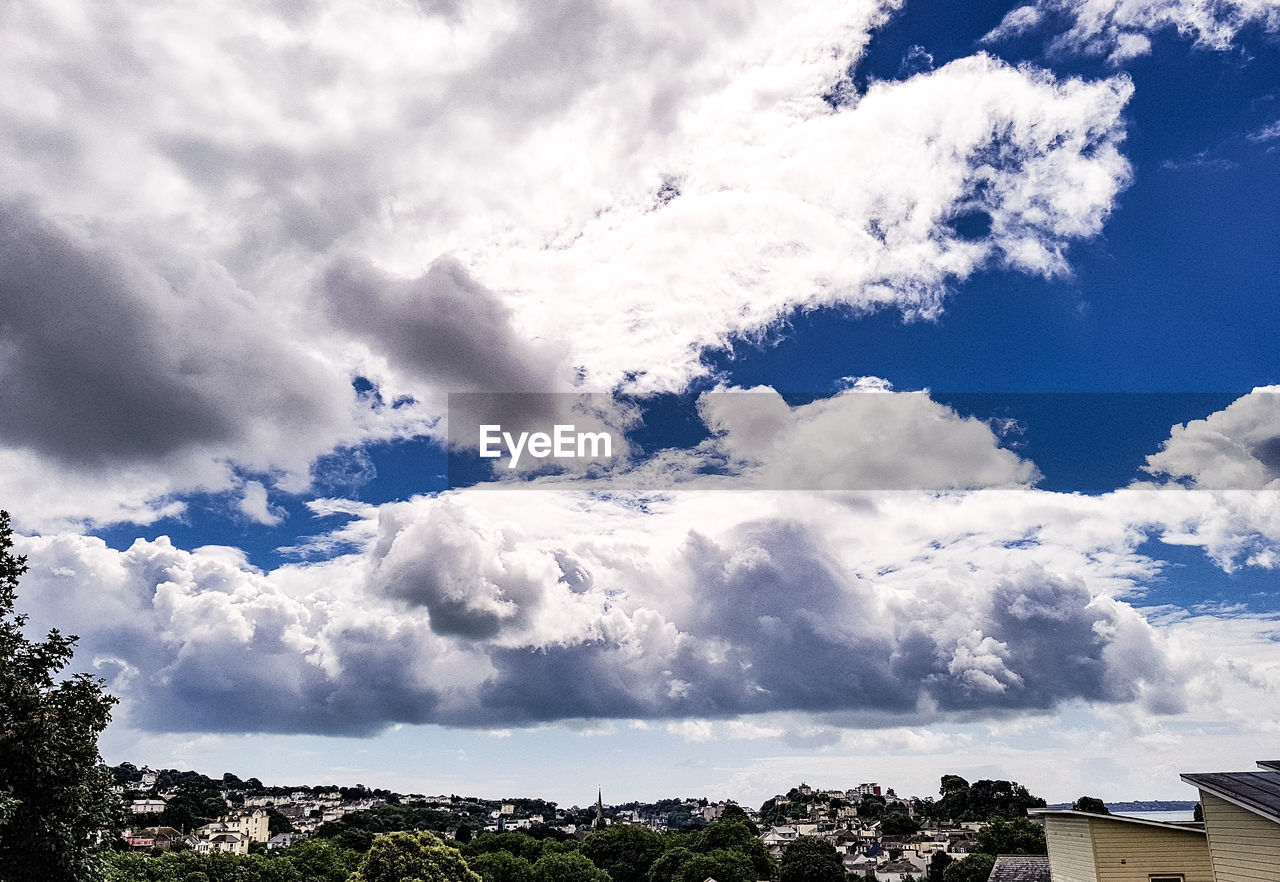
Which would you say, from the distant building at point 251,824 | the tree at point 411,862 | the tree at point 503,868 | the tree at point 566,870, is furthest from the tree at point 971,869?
the distant building at point 251,824

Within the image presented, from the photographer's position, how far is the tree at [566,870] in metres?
78.2

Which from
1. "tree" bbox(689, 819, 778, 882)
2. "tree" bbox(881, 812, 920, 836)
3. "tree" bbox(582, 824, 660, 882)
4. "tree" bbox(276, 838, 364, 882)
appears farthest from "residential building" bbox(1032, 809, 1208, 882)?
"tree" bbox(881, 812, 920, 836)

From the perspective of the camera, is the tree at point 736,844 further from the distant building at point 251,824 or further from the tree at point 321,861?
the distant building at point 251,824

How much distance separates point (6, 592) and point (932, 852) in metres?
123

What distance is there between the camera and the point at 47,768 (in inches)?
734

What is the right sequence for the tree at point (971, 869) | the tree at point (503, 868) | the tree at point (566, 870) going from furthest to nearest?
the tree at point (503, 868)
the tree at point (566, 870)
the tree at point (971, 869)

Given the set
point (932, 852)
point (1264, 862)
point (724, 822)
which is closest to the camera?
point (1264, 862)

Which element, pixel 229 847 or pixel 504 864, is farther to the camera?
pixel 229 847

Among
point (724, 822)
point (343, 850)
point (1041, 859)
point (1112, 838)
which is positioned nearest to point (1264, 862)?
point (1112, 838)

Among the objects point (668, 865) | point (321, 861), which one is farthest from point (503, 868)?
point (668, 865)

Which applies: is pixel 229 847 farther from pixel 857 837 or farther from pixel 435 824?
pixel 857 837

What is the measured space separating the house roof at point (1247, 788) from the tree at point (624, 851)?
279 ft

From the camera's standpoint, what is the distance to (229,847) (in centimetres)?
11119

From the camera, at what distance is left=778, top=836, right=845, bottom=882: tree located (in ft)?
281
